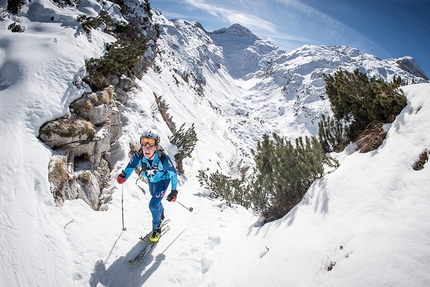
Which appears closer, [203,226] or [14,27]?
[203,226]

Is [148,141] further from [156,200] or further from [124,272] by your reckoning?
[124,272]

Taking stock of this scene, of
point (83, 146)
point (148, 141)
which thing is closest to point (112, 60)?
point (83, 146)

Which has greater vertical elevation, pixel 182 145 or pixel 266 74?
pixel 266 74

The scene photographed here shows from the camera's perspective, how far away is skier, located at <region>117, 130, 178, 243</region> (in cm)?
460

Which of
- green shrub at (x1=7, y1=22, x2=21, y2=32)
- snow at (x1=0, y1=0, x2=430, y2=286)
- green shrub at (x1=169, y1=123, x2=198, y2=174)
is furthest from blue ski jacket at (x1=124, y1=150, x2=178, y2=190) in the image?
green shrub at (x1=7, y1=22, x2=21, y2=32)

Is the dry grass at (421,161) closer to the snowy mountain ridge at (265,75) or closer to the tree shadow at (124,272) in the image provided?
the tree shadow at (124,272)

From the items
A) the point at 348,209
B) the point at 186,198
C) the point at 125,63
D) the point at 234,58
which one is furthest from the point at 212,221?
the point at 234,58

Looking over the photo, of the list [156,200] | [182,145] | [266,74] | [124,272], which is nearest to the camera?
[124,272]

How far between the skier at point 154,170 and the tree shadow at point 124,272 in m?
0.60

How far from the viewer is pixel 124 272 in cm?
374

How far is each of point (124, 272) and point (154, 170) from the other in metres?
1.98

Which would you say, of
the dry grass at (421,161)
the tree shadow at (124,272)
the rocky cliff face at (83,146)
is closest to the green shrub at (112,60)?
the rocky cliff face at (83,146)

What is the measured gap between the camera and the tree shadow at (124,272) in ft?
11.5

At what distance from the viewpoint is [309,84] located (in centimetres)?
13825
